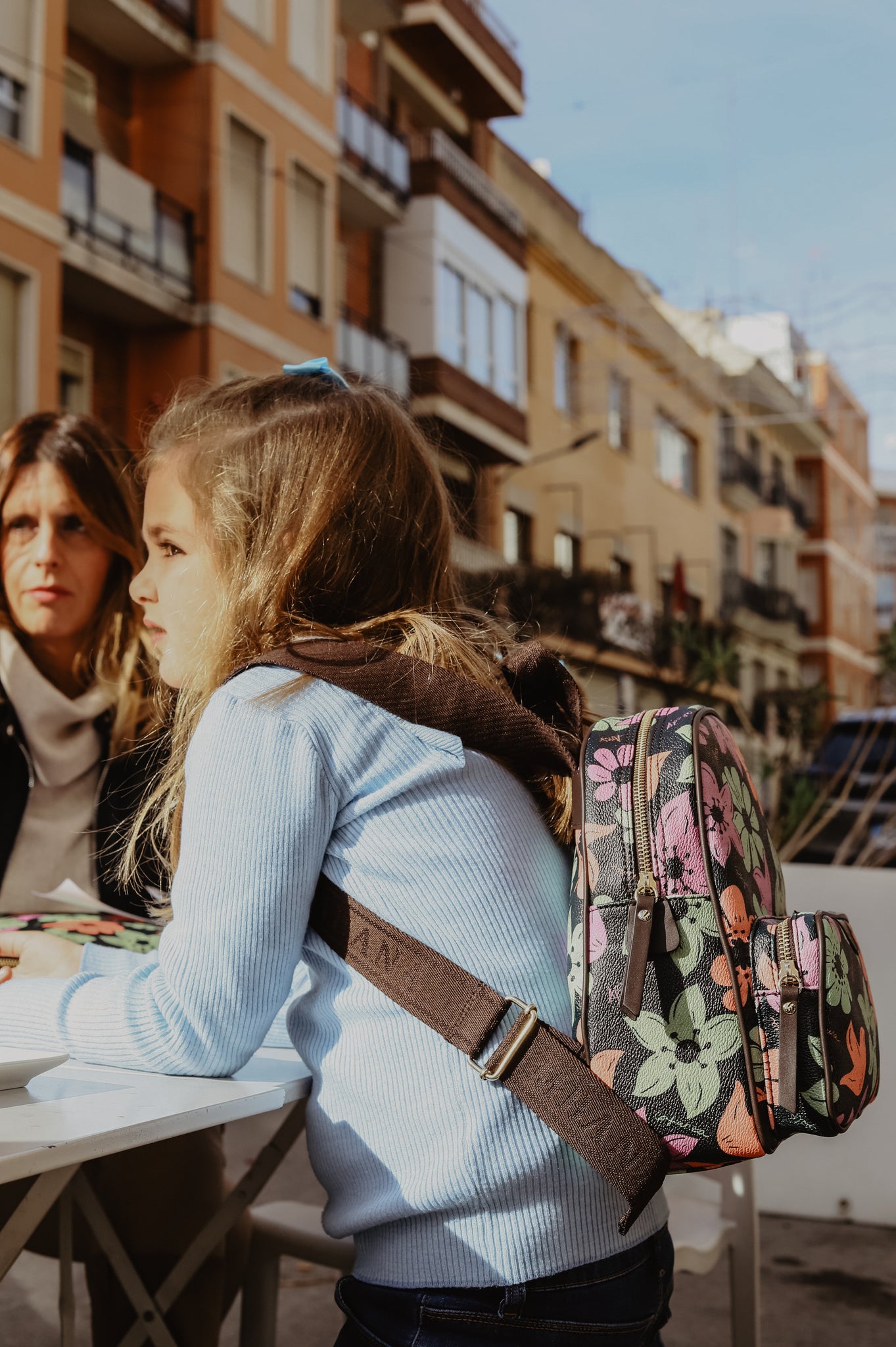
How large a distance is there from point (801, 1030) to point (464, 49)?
53.5 feet

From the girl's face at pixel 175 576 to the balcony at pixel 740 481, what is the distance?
1750 cm

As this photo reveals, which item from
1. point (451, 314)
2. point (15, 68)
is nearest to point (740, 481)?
point (451, 314)

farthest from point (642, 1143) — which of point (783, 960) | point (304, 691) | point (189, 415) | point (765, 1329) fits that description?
point (765, 1329)

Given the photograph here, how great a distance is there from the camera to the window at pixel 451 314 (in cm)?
1625

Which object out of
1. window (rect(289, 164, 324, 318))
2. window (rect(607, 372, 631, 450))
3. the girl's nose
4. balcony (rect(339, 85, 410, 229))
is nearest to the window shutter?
window (rect(289, 164, 324, 318))

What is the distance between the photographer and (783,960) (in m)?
1.32

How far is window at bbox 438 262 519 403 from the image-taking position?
16361 mm

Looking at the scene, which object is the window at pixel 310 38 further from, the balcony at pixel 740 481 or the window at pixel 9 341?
the balcony at pixel 740 481

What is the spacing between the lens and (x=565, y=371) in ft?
56.2

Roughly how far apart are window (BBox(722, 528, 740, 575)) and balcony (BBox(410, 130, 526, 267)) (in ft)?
25.7

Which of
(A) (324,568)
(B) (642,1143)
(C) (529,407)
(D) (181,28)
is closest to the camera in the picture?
(B) (642,1143)

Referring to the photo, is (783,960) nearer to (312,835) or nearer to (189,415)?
(312,835)

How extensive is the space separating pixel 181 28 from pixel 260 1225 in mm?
12078

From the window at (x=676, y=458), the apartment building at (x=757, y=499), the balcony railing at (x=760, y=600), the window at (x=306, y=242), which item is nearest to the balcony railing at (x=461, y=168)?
the window at (x=306, y=242)
